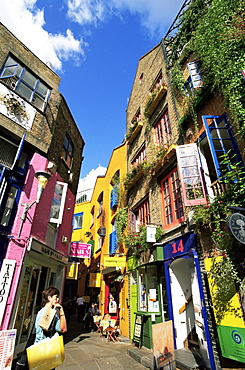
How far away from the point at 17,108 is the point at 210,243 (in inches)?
322

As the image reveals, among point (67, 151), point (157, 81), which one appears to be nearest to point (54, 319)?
point (67, 151)

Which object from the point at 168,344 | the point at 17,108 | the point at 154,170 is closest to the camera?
the point at 168,344

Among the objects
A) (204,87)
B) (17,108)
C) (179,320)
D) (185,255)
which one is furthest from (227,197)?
(17,108)

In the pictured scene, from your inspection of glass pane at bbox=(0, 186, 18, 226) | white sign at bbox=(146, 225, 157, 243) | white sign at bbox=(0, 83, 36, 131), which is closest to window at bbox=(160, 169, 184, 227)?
white sign at bbox=(146, 225, 157, 243)

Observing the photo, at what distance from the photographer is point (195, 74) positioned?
7320 mm

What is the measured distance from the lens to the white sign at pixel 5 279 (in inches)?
233

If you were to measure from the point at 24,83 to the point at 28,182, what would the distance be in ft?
14.1

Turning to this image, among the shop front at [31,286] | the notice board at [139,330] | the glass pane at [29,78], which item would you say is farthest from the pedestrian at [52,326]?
the glass pane at [29,78]

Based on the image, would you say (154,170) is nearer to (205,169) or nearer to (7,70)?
(205,169)

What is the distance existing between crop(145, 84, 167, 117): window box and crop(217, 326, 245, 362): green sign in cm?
902

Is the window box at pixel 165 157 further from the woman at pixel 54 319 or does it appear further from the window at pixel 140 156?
the woman at pixel 54 319

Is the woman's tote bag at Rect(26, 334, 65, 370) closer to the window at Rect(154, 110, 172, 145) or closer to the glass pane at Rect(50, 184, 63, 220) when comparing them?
the glass pane at Rect(50, 184, 63, 220)

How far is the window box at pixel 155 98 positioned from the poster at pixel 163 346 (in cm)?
899

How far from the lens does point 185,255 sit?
6.44 metres
